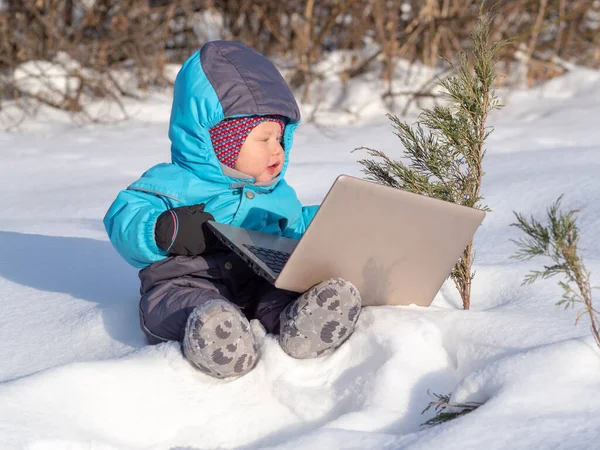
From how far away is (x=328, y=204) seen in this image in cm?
193

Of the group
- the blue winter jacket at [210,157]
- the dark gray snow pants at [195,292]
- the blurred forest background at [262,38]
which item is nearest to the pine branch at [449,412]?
the dark gray snow pants at [195,292]

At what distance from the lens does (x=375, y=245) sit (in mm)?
2096

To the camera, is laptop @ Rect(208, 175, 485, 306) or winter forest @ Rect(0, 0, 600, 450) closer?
winter forest @ Rect(0, 0, 600, 450)

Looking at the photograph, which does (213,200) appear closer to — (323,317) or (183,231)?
(183,231)

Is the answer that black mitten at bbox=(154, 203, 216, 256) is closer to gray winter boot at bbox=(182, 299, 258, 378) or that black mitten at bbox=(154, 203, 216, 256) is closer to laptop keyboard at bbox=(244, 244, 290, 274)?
laptop keyboard at bbox=(244, 244, 290, 274)

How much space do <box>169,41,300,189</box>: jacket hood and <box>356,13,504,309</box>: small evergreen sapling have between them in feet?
1.40

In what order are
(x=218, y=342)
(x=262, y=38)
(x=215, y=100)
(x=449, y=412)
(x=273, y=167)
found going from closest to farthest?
(x=449, y=412) < (x=218, y=342) < (x=215, y=100) < (x=273, y=167) < (x=262, y=38)

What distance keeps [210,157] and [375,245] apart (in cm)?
72

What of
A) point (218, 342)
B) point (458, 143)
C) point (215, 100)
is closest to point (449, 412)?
point (218, 342)

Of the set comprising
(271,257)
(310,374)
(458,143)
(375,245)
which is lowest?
(310,374)

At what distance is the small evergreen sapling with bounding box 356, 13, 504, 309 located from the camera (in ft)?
7.45

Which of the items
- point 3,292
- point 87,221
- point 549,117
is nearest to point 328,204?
point 3,292

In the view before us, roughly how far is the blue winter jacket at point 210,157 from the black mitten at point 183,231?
0.08 meters

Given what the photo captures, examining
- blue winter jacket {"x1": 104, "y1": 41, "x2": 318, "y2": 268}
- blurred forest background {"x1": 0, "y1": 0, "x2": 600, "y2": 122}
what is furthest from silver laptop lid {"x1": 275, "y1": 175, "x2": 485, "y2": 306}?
blurred forest background {"x1": 0, "y1": 0, "x2": 600, "y2": 122}
